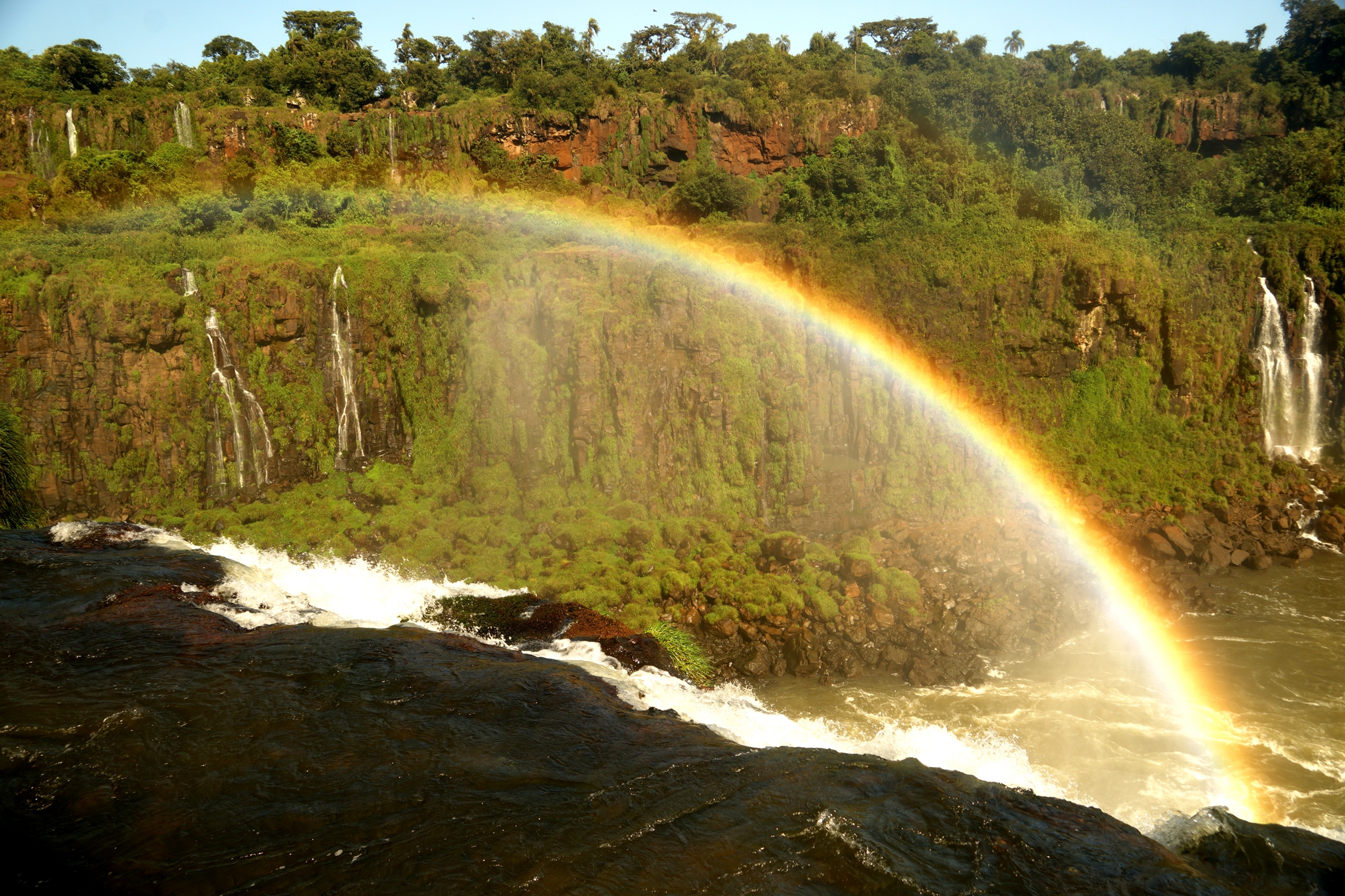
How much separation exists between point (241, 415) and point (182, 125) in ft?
88.3

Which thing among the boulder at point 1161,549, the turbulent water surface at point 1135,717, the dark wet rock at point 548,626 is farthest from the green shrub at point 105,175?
the boulder at point 1161,549

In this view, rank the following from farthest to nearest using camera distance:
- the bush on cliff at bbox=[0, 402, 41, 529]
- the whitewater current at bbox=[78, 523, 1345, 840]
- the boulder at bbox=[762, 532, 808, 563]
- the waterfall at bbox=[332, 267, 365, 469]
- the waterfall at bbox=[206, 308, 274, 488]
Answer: the waterfall at bbox=[332, 267, 365, 469], the waterfall at bbox=[206, 308, 274, 488], the bush on cliff at bbox=[0, 402, 41, 529], the boulder at bbox=[762, 532, 808, 563], the whitewater current at bbox=[78, 523, 1345, 840]

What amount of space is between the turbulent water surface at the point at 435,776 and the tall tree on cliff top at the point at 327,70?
39866 millimetres

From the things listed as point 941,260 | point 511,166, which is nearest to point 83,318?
point 511,166

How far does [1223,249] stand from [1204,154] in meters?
23.9

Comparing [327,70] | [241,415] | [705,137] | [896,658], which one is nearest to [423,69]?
[327,70]

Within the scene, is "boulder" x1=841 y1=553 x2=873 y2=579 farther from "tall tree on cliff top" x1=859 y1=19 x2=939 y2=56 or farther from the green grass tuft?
"tall tree on cliff top" x1=859 y1=19 x2=939 y2=56

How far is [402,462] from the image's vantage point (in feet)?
85.5

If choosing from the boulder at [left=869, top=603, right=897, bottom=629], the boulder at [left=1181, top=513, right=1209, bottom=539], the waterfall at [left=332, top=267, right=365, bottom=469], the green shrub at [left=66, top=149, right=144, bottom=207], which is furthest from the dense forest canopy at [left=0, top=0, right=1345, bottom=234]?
the boulder at [left=869, top=603, right=897, bottom=629]

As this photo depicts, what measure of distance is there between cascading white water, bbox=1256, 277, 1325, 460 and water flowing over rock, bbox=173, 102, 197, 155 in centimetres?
5409

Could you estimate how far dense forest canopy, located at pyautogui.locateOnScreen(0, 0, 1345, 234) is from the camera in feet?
129

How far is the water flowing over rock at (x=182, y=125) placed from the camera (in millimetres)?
41812

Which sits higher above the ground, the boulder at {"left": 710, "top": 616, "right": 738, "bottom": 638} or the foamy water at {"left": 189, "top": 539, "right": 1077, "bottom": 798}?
A: the foamy water at {"left": 189, "top": 539, "right": 1077, "bottom": 798}

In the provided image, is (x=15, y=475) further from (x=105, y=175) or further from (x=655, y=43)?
(x=655, y=43)
